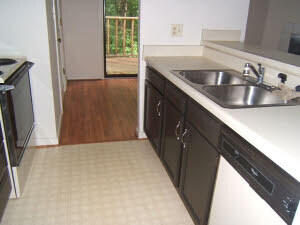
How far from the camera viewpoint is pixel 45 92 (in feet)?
8.31

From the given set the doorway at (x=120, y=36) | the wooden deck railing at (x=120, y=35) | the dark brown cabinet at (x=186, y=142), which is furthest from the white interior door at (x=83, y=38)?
the dark brown cabinet at (x=186, y=142)

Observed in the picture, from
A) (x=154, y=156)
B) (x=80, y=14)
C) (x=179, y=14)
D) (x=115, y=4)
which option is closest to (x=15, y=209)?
(x=154, y=156)

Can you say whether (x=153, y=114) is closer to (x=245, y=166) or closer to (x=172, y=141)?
(x=172, y=141)

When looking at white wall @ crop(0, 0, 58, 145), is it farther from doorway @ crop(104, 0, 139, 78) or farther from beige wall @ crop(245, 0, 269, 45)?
beige wall @ crop(245, 0, 269, 45)

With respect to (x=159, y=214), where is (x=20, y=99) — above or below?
above

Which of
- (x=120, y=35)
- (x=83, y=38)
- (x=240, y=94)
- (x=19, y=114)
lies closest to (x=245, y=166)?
(x=240, y=94)

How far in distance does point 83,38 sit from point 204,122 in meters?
4.02

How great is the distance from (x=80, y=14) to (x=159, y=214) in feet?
13.1

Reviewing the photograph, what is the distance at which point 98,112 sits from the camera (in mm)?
3602

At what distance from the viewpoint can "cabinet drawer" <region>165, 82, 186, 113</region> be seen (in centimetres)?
173

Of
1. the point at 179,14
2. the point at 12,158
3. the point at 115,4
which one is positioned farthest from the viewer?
the point at 115,4

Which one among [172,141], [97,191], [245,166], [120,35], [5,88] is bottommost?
[97,191]

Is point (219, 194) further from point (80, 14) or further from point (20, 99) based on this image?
point (80, 14)

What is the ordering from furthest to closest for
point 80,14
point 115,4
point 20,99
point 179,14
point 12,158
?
point 115,4
point 80,14
point 179,14
point 20,99
point 12,158
